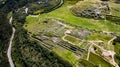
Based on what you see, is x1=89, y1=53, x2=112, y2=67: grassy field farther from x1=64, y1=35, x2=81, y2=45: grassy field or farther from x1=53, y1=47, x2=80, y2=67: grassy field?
x1=64, y1=35, x2=81, y2=45: grassy field

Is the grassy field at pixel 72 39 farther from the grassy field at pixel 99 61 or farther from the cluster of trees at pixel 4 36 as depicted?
the cluster of trees at pixel 4 36

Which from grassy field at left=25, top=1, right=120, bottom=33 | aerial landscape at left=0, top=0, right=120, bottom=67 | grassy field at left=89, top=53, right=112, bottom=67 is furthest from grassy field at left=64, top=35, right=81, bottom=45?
grassy field at left=25, top=1, right=120, bottom=33

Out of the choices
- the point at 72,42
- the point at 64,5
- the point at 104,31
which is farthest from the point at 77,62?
the point at 64,5

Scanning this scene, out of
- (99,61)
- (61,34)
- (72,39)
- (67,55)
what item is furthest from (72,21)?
(99,61)

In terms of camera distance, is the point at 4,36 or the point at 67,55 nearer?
the point at 67,55

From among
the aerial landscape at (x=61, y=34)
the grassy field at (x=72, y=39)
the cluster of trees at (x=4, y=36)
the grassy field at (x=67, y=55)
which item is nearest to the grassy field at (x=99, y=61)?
the aerial landscape at (x=61, y=34)

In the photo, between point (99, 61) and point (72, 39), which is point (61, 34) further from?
point (99, 61)

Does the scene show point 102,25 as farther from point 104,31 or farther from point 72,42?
point 72,42
